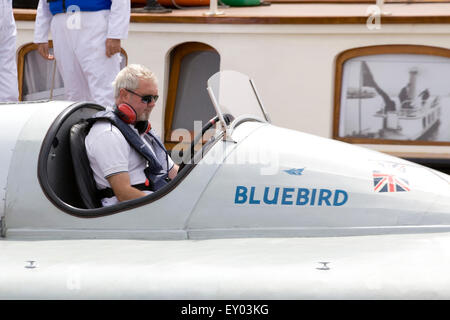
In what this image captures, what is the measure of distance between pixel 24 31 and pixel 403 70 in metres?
3.18

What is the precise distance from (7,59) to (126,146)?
2.79 metres

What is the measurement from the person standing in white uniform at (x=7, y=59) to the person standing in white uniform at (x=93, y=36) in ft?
1.17

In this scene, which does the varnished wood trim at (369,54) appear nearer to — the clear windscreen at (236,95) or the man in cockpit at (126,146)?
the clear windscreen at (236,95)

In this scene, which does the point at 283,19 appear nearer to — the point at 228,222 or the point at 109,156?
the point at 109,156

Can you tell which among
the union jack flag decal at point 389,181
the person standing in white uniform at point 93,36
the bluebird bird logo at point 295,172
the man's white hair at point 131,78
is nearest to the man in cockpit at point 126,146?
the man's white hair at point 131,78

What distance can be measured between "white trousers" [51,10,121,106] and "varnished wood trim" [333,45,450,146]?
175cm

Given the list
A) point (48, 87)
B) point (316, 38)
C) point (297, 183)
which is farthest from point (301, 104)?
point (297, 183)

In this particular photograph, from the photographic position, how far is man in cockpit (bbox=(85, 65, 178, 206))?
3.63 metres

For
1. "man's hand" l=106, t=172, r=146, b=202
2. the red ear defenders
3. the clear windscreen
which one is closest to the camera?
"man's hand" l=106, t=172, r=146, b=202

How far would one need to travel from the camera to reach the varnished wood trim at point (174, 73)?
6.75m

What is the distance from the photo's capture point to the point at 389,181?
352 centimetres

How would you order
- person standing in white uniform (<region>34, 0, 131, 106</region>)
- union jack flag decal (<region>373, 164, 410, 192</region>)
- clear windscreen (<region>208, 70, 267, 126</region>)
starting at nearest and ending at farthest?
1. union jack flag decal (<region>373, 164, 410, 192</region>)
2. clear windscreen (<region>208, 70, 267, 126</region>)
3. person standing in white uniform (<region>34, 0, 131, 106</region>)

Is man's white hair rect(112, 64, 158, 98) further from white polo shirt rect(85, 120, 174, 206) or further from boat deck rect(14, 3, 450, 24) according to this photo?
boat deck rect(14, 3, 450, 24)

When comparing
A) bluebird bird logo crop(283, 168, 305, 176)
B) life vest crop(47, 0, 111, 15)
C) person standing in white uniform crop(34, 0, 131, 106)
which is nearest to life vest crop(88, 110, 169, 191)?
bluebird bird logo crop(283, 168, 305, 176)
